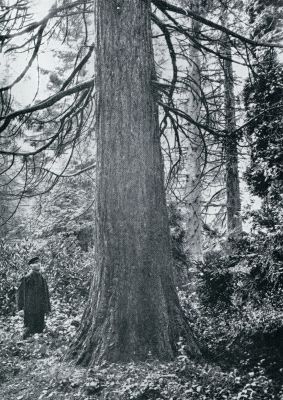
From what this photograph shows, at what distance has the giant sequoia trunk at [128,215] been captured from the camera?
13.5ft

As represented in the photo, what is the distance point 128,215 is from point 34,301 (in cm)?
528

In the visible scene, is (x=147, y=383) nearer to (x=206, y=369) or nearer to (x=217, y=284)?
(x=206, y=369)

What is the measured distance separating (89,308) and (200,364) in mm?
1313

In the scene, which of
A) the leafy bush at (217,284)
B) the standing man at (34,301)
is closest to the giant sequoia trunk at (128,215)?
the leafy bush at (217,284)

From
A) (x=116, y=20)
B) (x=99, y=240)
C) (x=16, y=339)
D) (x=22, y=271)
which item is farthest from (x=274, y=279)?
(x=22, y=271)

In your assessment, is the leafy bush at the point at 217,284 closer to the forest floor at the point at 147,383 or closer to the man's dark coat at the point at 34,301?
the forest floor at the point at 147,383

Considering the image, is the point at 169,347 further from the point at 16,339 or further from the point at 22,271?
the point at 22,271

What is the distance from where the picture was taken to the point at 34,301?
342 inches

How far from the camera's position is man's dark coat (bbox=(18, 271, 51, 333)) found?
8.34 meters

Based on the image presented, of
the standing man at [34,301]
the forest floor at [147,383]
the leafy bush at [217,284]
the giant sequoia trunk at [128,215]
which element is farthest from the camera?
the standing man at [34,301]

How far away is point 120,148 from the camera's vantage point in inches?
176

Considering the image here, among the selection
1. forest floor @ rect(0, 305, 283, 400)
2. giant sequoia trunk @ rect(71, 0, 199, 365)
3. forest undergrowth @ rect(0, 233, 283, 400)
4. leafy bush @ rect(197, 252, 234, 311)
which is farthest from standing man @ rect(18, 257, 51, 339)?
giant sequoia trunk @ rect(71, 0, 199, 365)

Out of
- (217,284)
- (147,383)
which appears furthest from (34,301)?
(147,383)

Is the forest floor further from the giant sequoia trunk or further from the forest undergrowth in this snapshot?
the giant sequoia trunk
